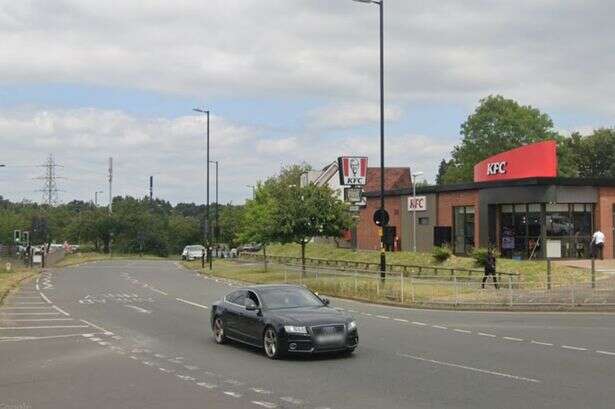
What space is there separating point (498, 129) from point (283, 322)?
83820 millimetres

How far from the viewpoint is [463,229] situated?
50469 millimetres

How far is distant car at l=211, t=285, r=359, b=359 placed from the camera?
14453 millimetres

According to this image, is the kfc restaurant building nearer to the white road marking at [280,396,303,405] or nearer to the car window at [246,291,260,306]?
the car window at [246,291,260,306]

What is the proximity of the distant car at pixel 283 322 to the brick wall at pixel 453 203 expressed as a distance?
1305 inches

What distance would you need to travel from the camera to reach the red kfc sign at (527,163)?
4544cm

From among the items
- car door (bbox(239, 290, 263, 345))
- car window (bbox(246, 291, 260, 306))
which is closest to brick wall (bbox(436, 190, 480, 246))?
car window (bbox(246, 291, 260, 306))

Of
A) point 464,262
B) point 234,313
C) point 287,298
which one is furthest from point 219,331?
point 464,262

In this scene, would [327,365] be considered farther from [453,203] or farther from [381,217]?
[453,203]

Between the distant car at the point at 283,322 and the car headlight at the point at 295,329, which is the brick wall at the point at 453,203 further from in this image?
the car headlight at the point at 295,329

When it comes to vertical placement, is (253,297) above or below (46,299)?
above

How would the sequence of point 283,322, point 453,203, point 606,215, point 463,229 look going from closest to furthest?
point 283,322, point 606,215, point 463,229, point 453,203

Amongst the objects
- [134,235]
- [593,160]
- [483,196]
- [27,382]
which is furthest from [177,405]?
[134,235]

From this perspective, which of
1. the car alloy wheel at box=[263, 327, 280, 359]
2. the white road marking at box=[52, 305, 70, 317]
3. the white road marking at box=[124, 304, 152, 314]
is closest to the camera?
the car alloy wheel at box=[263, 327, 280, 359]

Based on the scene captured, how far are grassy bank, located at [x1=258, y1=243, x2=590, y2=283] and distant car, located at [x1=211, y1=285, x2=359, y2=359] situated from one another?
15.3 m
